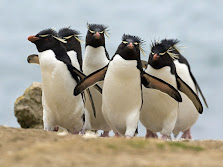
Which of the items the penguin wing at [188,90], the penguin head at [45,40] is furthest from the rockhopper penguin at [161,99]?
the penguin head at [45,40]

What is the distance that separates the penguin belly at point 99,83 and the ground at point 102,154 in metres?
3.18

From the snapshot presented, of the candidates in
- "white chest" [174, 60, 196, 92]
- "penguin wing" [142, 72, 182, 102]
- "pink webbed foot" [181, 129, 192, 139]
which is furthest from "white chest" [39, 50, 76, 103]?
"pink webbed foot" [181, 129, 192, 139]

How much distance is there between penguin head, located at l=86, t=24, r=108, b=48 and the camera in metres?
7.68

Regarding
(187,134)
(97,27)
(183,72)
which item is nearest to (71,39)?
(97,27)

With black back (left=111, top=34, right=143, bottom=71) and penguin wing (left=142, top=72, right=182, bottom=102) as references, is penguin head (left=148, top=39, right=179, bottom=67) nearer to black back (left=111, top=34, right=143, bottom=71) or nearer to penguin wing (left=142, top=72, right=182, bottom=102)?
penguin wing (left=142, top=72, right=182, bottom=102)

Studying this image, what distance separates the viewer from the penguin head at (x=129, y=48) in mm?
6470

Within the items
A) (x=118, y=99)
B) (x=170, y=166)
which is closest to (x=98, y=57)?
(x=118, y=99)

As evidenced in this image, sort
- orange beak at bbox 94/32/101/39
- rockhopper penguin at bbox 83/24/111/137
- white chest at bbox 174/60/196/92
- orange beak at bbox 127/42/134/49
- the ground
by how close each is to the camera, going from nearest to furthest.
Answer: the ground → orange beak at bbox 127/42/134/49 → orange beak at bbox 94/32/101/39 → rockhopper penguin at bbox 83/24/111/137 → white chest at bbox 174/60/196/92

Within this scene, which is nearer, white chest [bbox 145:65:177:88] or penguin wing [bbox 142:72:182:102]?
penguin wing [bbox 142:72:182:102]

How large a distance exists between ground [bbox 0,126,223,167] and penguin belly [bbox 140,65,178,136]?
2.76 metres

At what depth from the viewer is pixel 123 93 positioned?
21.6 ft

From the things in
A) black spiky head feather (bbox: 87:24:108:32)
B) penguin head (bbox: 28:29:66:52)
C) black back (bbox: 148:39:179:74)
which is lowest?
black back (bbox: 148:39:179:74)

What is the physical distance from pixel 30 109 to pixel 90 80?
4.16 m

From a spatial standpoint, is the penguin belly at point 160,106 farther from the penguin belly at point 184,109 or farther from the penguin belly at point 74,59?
the penguin belly at point 184,109
